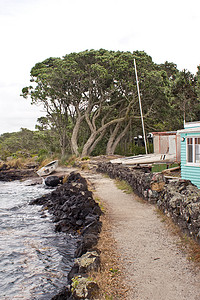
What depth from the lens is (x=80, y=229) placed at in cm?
990

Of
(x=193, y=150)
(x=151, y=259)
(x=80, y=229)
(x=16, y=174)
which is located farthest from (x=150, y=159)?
(x=16, y=174)

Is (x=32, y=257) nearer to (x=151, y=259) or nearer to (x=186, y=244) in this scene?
(x=151, y=259)

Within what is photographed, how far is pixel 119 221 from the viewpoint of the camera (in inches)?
346

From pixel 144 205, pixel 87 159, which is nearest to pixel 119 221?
pixel 144 205

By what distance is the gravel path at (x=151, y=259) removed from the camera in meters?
4.68

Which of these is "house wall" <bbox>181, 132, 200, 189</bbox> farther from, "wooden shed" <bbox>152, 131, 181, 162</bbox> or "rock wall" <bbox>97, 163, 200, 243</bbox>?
"wooden shed" <bbox>152, 131, 181, 162</bbox>

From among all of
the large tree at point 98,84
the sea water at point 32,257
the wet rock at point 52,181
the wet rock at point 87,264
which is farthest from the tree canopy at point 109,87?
the wet rock at point 87,264

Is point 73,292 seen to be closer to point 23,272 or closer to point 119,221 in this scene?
point 23,272

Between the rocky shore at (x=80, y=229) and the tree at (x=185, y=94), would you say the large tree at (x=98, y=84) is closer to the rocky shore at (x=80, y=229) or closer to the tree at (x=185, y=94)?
the tree at (x=185, y=94)

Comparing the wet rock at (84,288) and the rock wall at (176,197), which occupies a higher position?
the rock wall at (176,197)

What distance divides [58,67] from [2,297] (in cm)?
2712

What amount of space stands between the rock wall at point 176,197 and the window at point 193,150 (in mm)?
2428

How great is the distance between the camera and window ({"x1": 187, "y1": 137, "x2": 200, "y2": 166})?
39.7 ft

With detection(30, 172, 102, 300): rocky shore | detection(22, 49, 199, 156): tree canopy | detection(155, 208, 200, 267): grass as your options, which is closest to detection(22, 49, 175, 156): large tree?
detection(22, 49, 199, 156): tree canopy
